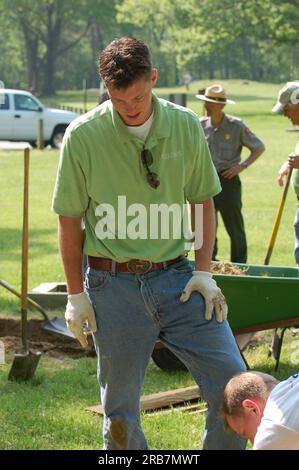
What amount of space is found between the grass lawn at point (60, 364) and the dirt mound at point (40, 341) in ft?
0.80

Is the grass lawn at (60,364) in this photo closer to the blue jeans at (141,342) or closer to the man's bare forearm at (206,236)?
the blue jeans at (141,342)

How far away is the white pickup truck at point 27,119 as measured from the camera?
99.6 ft

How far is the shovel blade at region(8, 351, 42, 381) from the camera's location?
22.6ft

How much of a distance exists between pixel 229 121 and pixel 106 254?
5.87 meters

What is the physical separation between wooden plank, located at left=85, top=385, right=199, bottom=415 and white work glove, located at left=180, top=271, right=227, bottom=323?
1983mm

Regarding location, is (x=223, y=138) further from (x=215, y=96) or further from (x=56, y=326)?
(x=56, y=326)

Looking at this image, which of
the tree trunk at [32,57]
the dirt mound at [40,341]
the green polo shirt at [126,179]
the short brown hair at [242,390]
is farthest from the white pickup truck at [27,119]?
the tree trunk at [32,57]

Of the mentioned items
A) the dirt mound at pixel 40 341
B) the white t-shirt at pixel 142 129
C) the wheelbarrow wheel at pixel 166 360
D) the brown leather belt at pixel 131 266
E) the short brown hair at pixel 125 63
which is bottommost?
the dirt mound at pixel 40 341

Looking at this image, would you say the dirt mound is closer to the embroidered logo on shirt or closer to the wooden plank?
the wooden plank

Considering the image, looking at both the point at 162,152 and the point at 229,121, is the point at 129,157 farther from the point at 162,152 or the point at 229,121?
the point at 229,121

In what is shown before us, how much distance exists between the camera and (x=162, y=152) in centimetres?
425

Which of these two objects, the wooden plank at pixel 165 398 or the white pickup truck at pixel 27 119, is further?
the white pickup truck at pixel 27 119

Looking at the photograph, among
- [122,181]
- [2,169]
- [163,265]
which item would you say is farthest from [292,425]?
[2,169]

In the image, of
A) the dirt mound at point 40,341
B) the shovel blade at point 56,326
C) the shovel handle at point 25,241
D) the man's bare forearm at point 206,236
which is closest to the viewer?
the man's bare forearm at point 206,236
